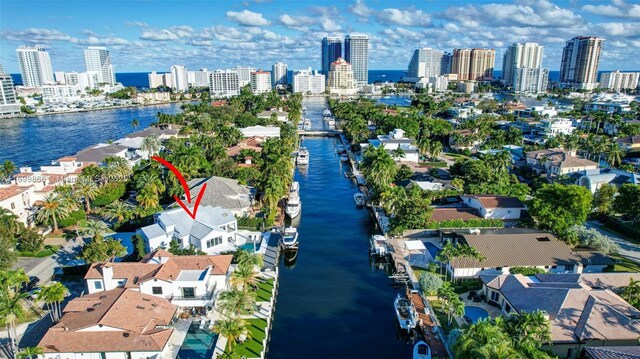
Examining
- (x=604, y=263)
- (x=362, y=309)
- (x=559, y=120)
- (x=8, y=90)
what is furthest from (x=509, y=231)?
(x=8, y=90)

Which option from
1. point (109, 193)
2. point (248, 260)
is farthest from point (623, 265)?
point (109, 193)

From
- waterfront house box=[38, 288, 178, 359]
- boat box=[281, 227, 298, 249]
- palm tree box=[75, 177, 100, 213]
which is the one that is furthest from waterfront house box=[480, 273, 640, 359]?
palm tree box=[75, 177, 100, 213]

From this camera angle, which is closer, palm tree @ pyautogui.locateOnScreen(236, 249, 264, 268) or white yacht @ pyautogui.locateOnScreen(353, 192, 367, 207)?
palm tree @ pyautogui.locateOnScreen(236, 249, 264, 268)

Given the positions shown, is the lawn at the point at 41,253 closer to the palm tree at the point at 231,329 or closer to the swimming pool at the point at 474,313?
the palm tree at the point at 231,329

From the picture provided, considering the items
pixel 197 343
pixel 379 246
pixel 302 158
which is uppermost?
pixel 302 158

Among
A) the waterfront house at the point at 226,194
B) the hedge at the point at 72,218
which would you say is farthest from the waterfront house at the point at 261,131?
the hedge at the point at 72,218

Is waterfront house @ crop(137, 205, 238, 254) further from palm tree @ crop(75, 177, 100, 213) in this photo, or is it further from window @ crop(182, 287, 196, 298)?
palm tree @ crop(75, 177, 100, 213)

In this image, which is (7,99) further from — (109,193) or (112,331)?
(112,331)
